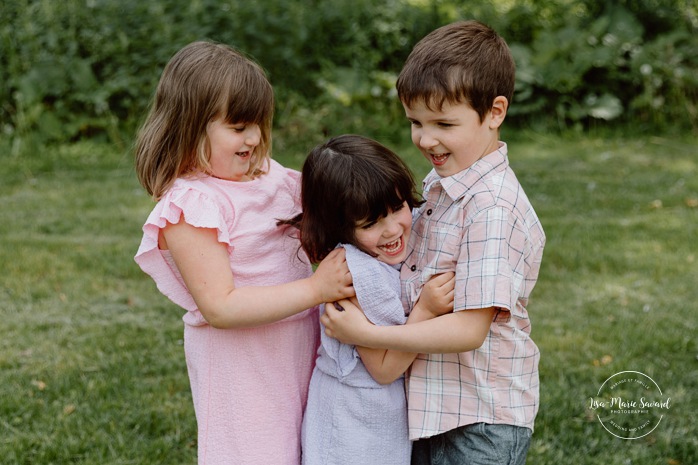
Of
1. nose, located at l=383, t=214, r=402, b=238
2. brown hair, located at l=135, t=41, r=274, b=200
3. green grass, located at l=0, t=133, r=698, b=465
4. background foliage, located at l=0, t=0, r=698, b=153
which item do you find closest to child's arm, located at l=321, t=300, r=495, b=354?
nose, located at l=383, t=214, r=402, b=238

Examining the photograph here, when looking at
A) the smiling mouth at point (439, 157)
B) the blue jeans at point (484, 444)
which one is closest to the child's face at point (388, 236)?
the smiling mouth at point (439, 157)

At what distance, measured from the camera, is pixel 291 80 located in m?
9.16

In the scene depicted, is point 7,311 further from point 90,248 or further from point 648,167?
point 648,167

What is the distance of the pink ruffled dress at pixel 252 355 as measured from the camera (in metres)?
2.18

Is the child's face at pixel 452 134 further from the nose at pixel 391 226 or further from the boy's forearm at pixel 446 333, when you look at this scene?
the boy's forearm at pixel 446 333

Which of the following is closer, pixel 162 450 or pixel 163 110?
pixel 163 110

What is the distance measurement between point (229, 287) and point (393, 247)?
1.39 feet

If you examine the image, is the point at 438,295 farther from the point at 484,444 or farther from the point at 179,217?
the point at 179,217

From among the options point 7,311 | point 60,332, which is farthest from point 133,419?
point 7,311

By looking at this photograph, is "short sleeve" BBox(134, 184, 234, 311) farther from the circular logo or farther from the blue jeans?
the circular logo

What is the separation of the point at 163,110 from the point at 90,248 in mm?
3585

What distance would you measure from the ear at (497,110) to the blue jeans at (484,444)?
751 millimetres

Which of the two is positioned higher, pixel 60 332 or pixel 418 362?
pixel 418 362

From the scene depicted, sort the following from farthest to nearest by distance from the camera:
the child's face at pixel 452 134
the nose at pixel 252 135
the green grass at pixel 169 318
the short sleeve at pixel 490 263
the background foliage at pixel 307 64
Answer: the background foliage at pixel 307 64 < the green grass at pixel 169 318 < the nose at pixel 252 135 < the child's face at pixel 452 134 < the short sleeve at pixel 490 263
